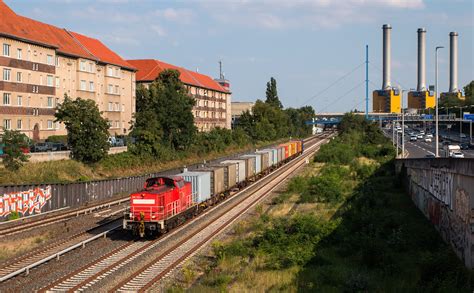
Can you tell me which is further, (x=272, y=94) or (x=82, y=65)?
(x=272, y=94)

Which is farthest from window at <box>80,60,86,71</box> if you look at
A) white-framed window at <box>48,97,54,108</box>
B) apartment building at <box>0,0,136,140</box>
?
white-framed window at <box>48,97,54,108</box>

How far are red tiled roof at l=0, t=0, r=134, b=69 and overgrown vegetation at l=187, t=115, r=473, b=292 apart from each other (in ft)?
146

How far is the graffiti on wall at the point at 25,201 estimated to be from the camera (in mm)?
35344

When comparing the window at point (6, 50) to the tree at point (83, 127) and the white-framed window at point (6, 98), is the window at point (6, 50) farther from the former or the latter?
the tree at point (83, 127)

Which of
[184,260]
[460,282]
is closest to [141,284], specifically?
[184,260]

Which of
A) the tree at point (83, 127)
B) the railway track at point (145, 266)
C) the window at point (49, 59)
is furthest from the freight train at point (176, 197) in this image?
the window at point (49, 59)

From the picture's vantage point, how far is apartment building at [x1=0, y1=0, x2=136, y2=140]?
64062 millimetres

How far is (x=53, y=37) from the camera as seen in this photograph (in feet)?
256

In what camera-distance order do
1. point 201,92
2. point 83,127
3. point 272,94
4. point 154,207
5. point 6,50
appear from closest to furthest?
point 154,207 → point 83,127 → point 6,50 → point 201,92 → point 272,94

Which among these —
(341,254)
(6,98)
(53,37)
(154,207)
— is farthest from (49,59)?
(341,254)

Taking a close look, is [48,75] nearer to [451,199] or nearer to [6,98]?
[6,98]

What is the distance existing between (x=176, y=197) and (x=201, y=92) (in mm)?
99532

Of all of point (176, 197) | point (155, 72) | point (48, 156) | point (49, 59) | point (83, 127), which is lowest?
point (176, 197)

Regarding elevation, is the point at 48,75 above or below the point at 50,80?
above
